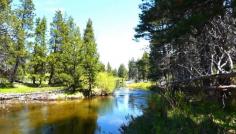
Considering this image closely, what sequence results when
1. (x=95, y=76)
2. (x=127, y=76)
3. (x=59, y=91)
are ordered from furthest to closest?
(x=127, y=76), (x=95, y=76), (x=59, y=91)

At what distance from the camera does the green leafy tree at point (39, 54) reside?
175ft

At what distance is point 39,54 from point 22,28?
538 centimetres

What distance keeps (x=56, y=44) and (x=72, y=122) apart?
34058 mm

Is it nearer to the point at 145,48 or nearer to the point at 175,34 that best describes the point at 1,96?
the point at 145,48

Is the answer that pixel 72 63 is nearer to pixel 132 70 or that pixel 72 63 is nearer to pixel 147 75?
pixel 147 75

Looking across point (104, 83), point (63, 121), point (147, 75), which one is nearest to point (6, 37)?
point (104, 83)

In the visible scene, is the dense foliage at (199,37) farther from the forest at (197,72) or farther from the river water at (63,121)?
the river water at (63,121)

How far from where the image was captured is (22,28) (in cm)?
5153

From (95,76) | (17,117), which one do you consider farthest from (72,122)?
(95,76)

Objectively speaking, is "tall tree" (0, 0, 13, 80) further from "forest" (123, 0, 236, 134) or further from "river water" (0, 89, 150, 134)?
"forest" (123, 0, 236, 134)

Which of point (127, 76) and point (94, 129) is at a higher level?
point (127, 76)

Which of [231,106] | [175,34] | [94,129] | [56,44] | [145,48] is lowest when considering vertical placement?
[94,129]

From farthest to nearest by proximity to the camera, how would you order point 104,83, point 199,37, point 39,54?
1. point 39,54
2. point 104,83
3. point 199,37

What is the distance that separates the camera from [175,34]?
11359mm
